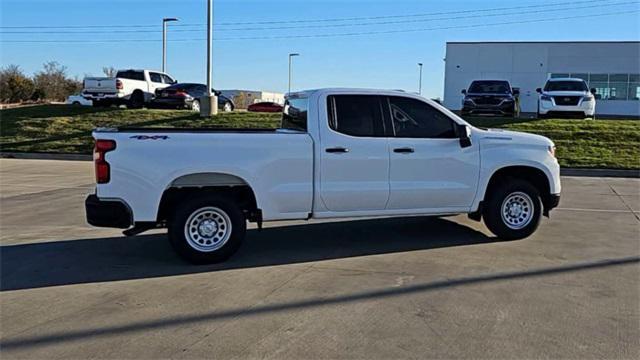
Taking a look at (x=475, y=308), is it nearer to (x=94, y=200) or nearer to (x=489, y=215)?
(x=489, y=215)

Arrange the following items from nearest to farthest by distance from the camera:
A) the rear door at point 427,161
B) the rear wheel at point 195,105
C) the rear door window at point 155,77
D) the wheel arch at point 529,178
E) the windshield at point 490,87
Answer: the rear door at point 427,161 < the wheel arch at point 529,178 < the windshield at point 490,87 < the rear wheel at point 195,105 < the rear door window at point 155,77

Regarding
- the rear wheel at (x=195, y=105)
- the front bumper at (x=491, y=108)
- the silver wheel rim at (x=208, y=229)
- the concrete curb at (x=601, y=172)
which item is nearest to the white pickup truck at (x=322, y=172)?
the silver wheel rim at (x=208, y=229)

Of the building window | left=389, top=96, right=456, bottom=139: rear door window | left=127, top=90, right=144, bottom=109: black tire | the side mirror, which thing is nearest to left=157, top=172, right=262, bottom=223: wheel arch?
left=389, top=96, right=456, bottom=139: rear door window

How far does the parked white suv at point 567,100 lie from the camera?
22.8 metres

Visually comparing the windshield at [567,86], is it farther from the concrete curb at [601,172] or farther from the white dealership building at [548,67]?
the white dealership building at [548,67]

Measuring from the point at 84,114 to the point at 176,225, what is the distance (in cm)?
2133

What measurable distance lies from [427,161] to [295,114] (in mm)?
1730

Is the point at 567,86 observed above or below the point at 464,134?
above

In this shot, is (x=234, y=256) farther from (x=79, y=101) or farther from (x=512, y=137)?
(x=79, y=101)

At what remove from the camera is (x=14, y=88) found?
187ft

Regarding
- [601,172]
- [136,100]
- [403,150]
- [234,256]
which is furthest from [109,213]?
[136,100]

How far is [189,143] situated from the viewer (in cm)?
630

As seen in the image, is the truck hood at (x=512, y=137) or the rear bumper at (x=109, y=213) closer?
the rear bumper at (x=109, y=213)

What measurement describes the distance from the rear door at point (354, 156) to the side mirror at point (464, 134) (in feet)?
3.17
